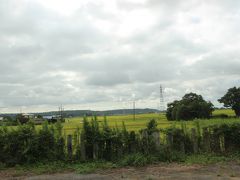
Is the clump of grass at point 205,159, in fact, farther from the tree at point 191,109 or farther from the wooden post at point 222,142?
the tree at point 191,109

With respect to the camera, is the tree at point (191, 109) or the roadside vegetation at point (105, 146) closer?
the roadside vegetation at point (105, 146)

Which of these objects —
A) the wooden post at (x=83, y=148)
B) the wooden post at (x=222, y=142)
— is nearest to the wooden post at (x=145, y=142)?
the wooden post at (x=83, y=148)

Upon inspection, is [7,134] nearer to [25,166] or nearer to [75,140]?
[25,166]

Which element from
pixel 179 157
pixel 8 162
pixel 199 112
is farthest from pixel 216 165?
pixel 199 112

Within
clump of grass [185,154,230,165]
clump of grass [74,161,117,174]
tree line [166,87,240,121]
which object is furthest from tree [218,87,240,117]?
clump of grass [74,161,117,174]

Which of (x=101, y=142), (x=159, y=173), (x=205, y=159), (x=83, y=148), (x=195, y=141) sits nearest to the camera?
(x=159, y=173)

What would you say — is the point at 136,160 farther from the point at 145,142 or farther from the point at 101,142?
the point at 101,142

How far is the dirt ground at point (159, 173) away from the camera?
10273 millimetres

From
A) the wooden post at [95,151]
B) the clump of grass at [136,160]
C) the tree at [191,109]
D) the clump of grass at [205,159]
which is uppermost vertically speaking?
the tree at [191,109]

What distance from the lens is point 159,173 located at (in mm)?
10859

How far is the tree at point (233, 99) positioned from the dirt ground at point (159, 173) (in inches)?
2820

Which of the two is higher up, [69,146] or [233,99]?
[233,99]

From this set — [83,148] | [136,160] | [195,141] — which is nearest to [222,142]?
[195,141]

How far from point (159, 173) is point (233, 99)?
74.1m
